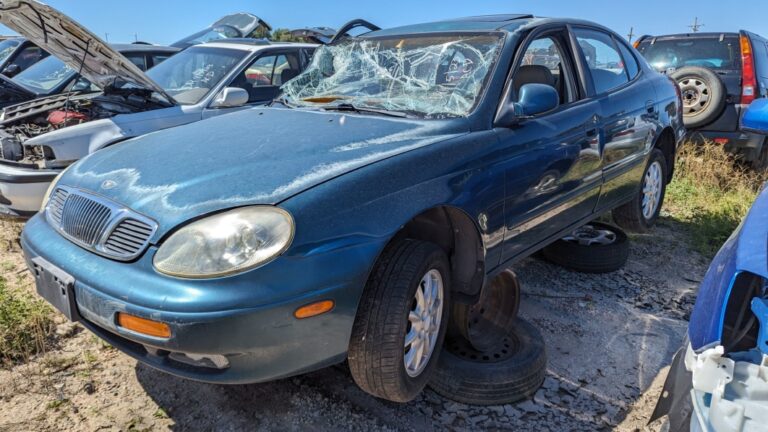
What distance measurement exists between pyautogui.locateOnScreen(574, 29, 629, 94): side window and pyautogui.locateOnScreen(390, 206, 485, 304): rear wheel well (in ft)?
5.49

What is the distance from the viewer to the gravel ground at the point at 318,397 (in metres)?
2.41

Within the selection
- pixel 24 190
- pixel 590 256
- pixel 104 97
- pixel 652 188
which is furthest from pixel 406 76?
pixel 104 97

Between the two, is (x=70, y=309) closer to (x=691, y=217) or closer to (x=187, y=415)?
(x=187, y=415)

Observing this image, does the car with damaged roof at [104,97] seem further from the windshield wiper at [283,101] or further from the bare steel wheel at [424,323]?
the bare steel wheel at [424,323]

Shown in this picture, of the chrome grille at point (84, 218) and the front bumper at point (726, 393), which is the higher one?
the chrome grille at point (84, 218)

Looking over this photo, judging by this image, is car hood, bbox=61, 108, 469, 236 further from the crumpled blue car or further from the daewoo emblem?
the crumpled blue car

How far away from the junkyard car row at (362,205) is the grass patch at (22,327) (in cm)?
67

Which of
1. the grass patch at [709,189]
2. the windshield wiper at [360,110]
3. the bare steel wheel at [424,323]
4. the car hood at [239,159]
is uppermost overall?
the windshield wiper at [360,110]

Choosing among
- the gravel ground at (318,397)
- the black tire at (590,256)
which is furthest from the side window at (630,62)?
the gravel ground at (318,397)

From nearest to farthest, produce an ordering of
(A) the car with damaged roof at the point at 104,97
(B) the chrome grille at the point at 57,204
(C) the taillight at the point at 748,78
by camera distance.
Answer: (B) the chrome grille at the point at 57,204 → (A) the car with damaged roof at the point at 104,97 → (C) the taillight at the point at 748,78

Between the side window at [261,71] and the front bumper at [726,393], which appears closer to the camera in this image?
the front bumper at [726,393]

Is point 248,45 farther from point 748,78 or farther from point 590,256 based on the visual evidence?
point 748,78

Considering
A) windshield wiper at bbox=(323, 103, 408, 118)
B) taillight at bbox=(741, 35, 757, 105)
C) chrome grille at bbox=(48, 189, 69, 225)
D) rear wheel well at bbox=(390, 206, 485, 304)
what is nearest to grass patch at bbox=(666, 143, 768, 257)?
taillight at bbox=(741, 35, 757, 105)

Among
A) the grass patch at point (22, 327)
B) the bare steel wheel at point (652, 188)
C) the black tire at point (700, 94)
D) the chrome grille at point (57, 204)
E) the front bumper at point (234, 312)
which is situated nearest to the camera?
the front bumper at point (234, 312)
